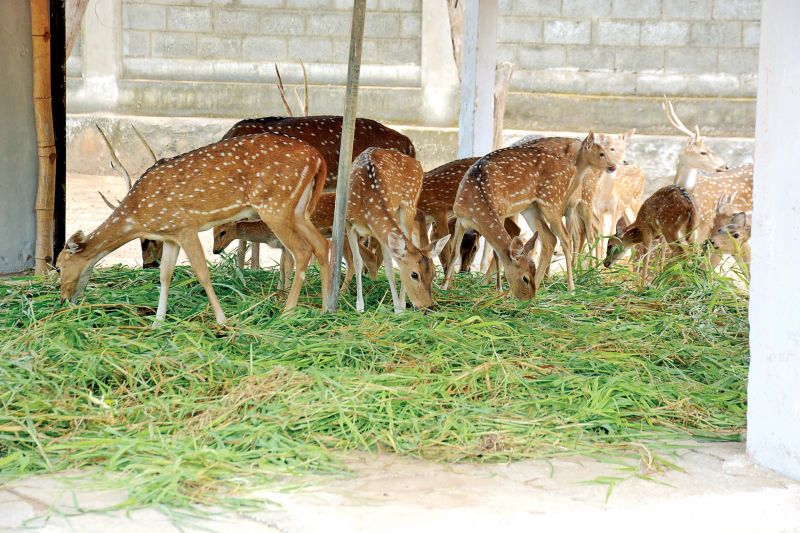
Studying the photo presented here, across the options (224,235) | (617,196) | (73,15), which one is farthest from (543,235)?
(73,15)

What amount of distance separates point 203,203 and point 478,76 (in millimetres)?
3379

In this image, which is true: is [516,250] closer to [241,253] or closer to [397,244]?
[397,244]

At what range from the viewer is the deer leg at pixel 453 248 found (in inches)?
284

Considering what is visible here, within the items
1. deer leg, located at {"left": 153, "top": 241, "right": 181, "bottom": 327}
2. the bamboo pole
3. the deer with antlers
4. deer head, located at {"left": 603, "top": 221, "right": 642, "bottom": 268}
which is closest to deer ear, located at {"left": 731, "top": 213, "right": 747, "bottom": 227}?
deer head, located at {"left": 603, "top": 221, "right": 642, "bottom": 268}

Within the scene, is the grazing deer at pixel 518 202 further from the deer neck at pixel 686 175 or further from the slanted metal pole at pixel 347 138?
the deer neck at pixel 686 175

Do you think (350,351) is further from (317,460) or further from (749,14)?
(749,14)

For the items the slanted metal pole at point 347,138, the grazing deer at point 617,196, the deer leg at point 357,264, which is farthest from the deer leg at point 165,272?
the grazing deer at point 617,196

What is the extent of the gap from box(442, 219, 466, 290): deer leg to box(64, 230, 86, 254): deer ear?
2.32 metres

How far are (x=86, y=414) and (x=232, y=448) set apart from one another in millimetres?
724

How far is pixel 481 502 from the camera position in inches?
141

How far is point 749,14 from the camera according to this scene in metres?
14.5

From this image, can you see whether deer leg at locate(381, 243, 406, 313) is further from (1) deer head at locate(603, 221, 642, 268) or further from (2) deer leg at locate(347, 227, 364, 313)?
(1) deer head at locate(603, 221, 642, 268)

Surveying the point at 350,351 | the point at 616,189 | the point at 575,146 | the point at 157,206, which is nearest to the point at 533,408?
the point at 350,351

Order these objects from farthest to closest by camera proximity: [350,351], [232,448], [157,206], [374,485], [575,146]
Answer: [575,146] → [157,206] → [350,351] → [232,448] → [374,485]
